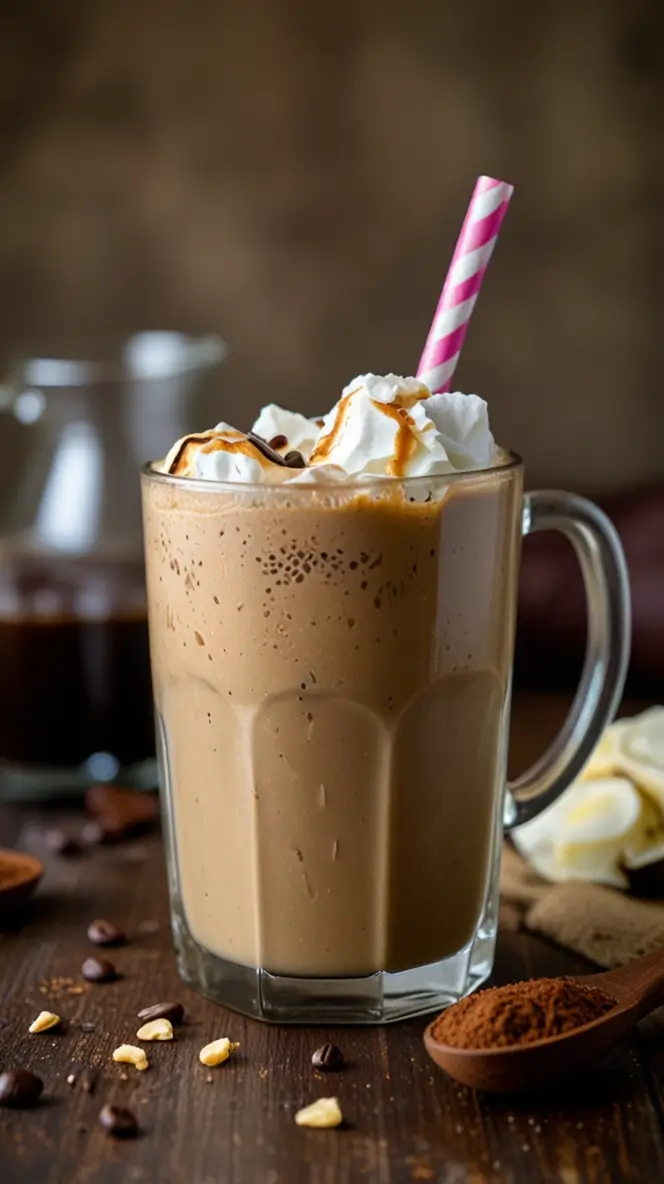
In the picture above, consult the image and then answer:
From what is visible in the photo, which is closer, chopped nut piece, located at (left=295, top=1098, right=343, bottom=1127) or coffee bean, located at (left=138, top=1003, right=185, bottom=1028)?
chopped nut piece, located at (left=295, top=1098, right=343, bottom=1127)

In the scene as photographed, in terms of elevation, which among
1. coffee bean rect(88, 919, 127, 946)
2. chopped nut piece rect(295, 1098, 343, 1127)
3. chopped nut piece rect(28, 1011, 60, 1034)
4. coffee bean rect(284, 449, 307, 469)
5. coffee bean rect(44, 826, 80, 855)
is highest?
coffee bean rect(284, 449, 307, 469)

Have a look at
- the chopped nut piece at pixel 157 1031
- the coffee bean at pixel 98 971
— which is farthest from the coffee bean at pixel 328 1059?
the coffee bean at pixel 98 971

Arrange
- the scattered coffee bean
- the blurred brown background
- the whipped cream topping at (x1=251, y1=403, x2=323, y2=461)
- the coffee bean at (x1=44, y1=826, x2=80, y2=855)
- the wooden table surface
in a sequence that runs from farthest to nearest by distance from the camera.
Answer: the blurred brown background, the coffee bean at (x1=44, y1=826, x2=80, y2=855), the whipped cream topping at (x1=251, y1=403, x2=323, y2=461), the scattered coffee bean, the wooden table surface

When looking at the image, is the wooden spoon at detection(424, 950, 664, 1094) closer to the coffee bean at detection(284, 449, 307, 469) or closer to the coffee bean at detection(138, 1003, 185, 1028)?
the coffee bean at detection(138, 1003, 185, 1028)

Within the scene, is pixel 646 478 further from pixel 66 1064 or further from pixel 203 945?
pixel 66 1064

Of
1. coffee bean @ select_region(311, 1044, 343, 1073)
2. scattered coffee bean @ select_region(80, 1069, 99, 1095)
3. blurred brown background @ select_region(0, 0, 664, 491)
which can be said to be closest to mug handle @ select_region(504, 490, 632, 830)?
coffee bean @ select_region(311, 1044, 343, 1073)

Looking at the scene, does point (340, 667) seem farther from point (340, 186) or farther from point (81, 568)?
point (340, 186)

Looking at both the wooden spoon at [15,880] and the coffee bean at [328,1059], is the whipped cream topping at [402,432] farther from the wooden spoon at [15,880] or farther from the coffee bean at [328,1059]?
the wooden spoon at [15,880]
